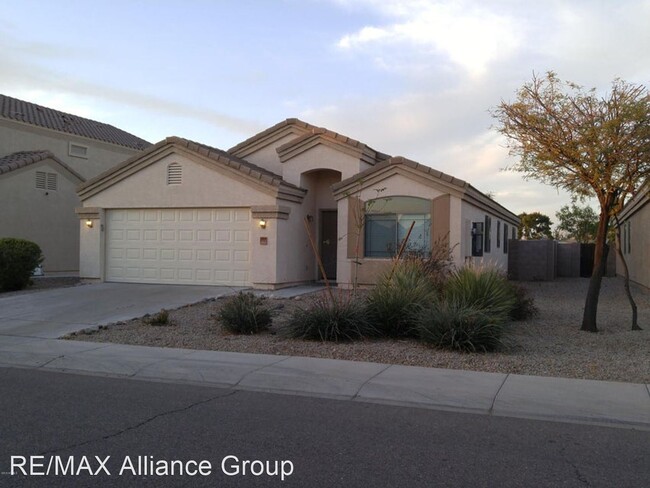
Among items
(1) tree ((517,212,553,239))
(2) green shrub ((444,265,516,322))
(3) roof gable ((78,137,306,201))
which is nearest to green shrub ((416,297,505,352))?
(2) green shrub ((444,265,516,322))

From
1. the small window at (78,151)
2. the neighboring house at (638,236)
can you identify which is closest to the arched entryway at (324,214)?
the neighboring house at (638,236)

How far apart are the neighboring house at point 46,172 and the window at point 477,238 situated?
16607 mm

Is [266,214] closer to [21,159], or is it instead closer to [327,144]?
[327,144]

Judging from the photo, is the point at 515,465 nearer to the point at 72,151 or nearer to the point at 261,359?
the point at 261,359

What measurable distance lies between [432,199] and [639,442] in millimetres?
12394

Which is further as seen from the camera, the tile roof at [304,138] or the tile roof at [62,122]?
the tile roof at [62,122]

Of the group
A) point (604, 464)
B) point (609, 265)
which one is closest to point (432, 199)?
point (604, 464)

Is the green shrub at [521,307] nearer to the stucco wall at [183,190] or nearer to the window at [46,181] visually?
the stucco wall at [183,190]

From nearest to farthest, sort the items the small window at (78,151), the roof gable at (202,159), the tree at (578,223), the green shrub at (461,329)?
1. the green shrub at (461,329)
2. the roof gable at (202,159)
3. the small window at (78,151)
4. the tree at (578,223)

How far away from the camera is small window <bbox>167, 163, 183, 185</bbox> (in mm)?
19609

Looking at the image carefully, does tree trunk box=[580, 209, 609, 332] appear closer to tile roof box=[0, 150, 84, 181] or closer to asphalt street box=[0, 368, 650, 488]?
asphalt street box=[0, 368, 650, 488]

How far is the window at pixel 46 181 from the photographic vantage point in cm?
2483

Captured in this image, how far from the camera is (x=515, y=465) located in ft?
17.9

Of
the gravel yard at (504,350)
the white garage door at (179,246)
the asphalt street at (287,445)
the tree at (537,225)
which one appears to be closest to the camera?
the asphalt street at (287,445)
